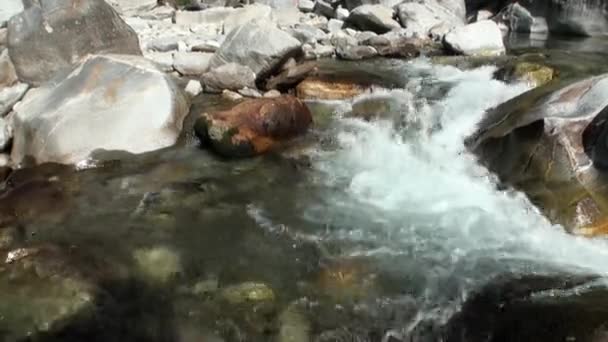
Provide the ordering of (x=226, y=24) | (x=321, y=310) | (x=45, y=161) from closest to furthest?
(x=321, y=310), (x=45, y=161), (x=226, y=24)

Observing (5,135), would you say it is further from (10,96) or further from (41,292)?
(41,292)

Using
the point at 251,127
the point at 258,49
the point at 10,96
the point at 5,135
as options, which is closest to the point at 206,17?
the point at 258,49

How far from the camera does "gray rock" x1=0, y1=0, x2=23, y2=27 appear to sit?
11211 mm

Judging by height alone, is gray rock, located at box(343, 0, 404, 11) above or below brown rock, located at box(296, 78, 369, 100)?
below

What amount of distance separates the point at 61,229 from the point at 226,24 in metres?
9.56

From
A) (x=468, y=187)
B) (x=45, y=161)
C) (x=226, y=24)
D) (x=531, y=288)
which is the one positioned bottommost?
(x=226, y=24)

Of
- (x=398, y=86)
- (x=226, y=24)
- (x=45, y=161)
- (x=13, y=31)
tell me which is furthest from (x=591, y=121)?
(x=226, y=24)

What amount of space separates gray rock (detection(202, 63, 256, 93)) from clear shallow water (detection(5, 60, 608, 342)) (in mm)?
1766

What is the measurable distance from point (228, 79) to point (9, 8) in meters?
5.66

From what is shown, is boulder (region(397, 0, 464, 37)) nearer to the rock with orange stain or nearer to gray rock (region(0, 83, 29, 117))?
gray rock (region(0, 83, 29, 117))

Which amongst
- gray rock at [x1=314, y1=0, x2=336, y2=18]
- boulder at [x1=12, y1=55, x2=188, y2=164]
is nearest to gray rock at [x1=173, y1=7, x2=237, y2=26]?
A: gray rock at [x1=314, y1=0, x2=336, y2=18]

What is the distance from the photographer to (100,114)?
6656 mm

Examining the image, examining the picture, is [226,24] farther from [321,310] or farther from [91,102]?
[321,310]

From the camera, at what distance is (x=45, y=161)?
21.0ft
